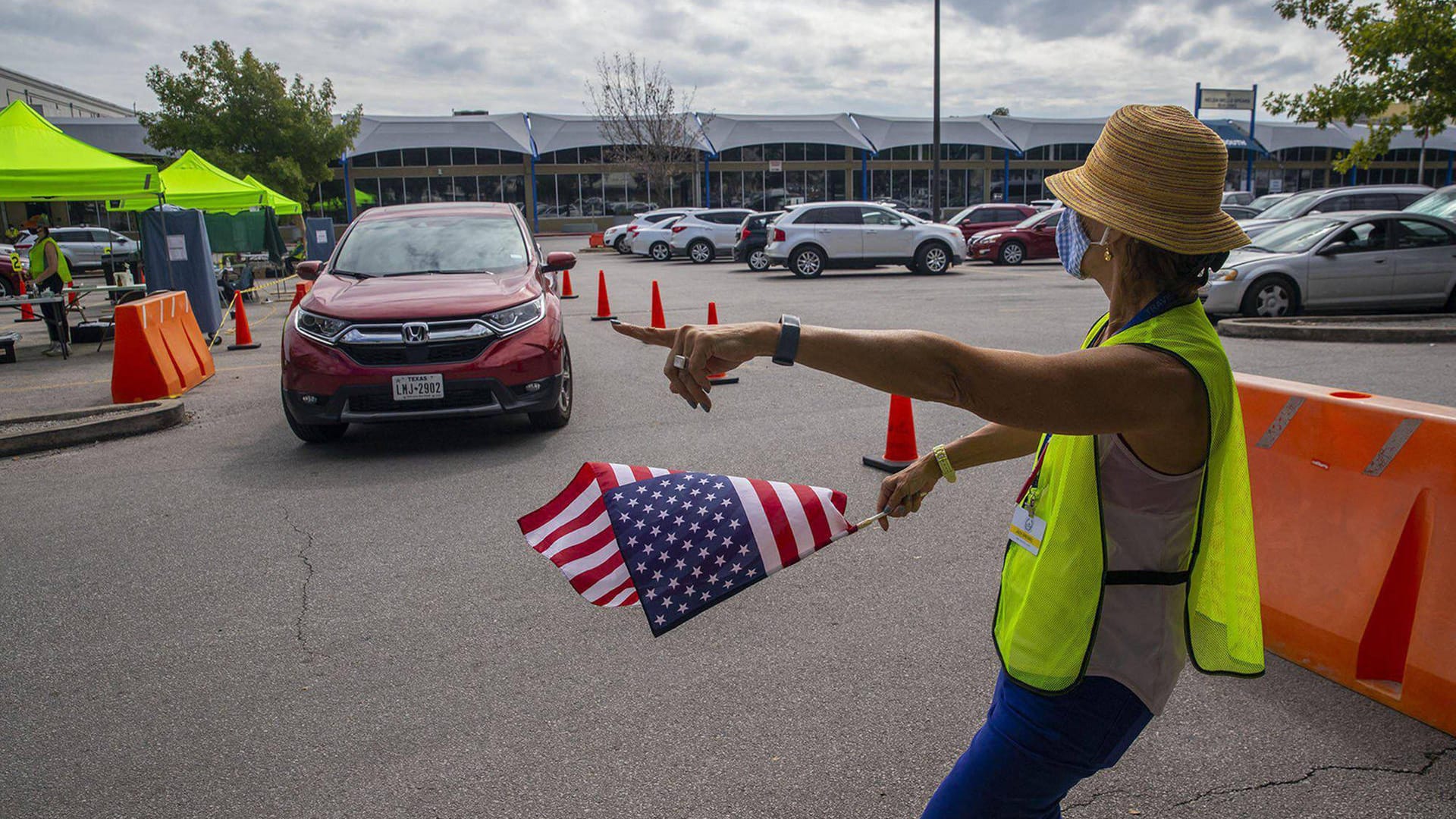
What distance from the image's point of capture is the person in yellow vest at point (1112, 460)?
1563mm

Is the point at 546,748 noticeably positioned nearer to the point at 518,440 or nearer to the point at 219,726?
the point at 219,726

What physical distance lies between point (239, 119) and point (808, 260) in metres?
29.1

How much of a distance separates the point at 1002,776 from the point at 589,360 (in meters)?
9.95

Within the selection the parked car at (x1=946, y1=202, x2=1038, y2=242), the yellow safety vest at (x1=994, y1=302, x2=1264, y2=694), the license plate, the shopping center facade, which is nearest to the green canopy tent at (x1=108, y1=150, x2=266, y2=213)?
the license plate

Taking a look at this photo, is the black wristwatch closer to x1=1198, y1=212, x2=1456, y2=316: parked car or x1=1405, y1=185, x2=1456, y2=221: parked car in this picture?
x1=1198, y1=212, x2=1456, y2=316: parked car

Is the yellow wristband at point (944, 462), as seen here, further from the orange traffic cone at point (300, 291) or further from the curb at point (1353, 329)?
the curb at point (1353, 329)

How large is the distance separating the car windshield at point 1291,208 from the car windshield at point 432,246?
18.1 m

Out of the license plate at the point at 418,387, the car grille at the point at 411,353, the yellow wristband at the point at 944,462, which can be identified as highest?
the yellow wristband at the point at 944,462

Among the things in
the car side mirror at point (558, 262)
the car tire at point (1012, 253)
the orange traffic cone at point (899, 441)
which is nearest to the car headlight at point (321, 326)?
the car side mirror at point (558, 262)

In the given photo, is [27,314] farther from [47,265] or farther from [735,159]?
[735,159]

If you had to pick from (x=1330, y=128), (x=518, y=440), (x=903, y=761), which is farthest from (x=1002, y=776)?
(x=1330, y=128)

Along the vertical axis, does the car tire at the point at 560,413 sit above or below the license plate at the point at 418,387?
below

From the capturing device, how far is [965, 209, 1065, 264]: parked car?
26078 millimetres

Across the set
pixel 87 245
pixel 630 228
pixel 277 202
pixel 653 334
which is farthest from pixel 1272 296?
pixel 87 245
